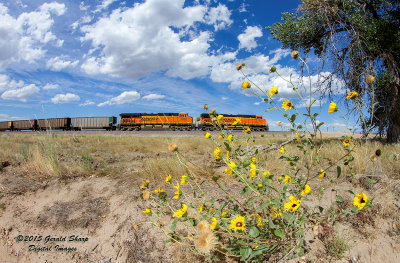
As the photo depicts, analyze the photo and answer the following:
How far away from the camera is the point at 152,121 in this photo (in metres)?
28.7

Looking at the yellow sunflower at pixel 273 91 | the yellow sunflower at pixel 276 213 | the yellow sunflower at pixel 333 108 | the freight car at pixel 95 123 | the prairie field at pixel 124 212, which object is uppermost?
the freight car at pixel 95 123

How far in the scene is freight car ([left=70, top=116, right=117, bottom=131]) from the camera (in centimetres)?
3259

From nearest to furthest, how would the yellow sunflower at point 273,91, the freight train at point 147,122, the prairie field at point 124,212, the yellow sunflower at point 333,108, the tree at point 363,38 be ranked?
1. the yellow sunflower at point 333,108
2. the yellow sunflower at point 273,91
3. the prairie field at point 124,212
4. the tree at point 363,38
5. the freight train at point 147,122

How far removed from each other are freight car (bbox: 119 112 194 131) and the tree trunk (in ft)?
72.7

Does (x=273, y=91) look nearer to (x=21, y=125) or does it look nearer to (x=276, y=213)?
(x=276, y=213)

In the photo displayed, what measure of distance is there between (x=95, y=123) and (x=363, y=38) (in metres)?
34.6

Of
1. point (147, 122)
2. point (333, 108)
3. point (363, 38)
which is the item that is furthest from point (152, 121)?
point (333, 108)

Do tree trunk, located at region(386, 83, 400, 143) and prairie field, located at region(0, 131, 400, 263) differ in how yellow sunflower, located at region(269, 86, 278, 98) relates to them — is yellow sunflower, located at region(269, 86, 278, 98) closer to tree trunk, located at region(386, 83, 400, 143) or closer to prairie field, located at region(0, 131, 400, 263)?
prairie field, located at region(0, 131, 400, 263)

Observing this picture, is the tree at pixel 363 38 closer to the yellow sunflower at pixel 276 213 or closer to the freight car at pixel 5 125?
the yellow sunflower at pixel 276 213

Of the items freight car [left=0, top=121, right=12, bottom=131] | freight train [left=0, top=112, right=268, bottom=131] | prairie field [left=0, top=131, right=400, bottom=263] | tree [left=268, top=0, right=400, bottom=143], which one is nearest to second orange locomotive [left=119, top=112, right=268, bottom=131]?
freight train [left=0, top=112, right=268, bottom=131]

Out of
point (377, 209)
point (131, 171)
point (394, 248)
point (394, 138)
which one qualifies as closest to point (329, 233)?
point (394, 248)

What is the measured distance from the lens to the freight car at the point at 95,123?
32.6 meters

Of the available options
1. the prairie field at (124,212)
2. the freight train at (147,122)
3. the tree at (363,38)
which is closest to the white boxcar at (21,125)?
the freight train at (147,122)

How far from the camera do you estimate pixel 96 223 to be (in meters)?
3.02
